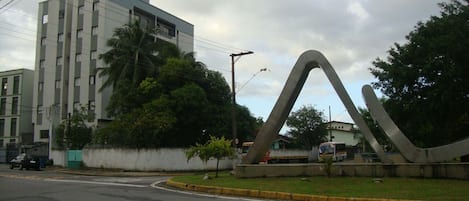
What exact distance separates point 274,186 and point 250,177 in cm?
504

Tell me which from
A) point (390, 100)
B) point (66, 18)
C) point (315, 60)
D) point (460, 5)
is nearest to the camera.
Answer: point (315, 60)

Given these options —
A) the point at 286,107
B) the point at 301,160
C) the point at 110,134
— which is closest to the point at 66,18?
the point at 110,134

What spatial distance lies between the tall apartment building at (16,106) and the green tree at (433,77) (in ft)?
165

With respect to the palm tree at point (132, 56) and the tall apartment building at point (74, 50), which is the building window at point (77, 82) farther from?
the palm tree at point (132, 56)

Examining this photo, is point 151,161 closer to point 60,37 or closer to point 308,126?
point 60,37

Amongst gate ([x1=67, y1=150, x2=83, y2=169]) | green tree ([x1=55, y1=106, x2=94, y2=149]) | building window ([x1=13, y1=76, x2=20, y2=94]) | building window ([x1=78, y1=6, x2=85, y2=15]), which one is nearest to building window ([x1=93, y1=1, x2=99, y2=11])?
building window ([x1=78, y1=6, x2=85, y2=15])

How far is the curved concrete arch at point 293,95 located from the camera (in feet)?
75.1

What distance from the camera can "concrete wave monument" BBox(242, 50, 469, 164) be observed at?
796 inches

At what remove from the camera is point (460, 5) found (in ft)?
82.2

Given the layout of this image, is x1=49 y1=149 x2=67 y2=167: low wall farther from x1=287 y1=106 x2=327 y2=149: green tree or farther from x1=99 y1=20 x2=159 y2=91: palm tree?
x1=287 y1=106 x2=327 y2=149: green tree

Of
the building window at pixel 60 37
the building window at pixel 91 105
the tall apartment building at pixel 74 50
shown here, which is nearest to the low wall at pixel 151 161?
the tall apartment building at pixel 74 50

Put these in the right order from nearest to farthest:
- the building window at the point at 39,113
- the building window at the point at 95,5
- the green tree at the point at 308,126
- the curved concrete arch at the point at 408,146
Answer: the curved concrete arch at the point at 408,146, the building window at the point at 95,5, the building window at the point at 39,113, the green tree at the point at 308,126

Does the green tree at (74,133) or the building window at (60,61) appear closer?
the green tree at (74,133)

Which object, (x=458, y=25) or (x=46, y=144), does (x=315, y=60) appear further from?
(x=46, y=144)
